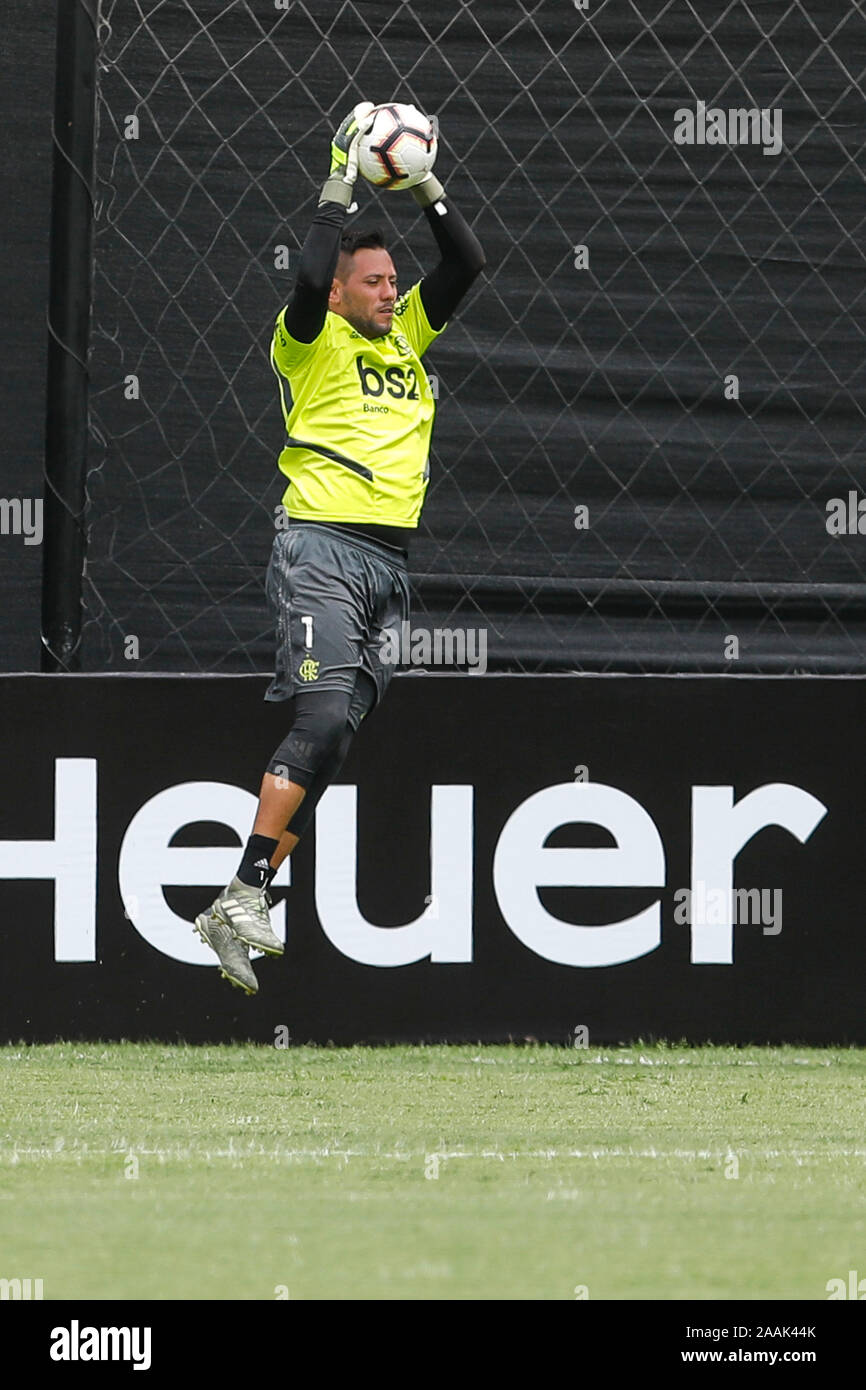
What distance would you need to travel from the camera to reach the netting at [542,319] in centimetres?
737

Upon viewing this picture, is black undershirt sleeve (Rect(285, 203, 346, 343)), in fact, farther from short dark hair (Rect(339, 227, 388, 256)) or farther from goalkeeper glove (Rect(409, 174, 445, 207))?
goalkeeper glove (Rect(409, 174, 445, 207))

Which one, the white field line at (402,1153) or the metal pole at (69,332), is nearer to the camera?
the white field line at (402,1153)

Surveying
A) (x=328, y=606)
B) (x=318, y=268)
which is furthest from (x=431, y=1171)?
(x=318, y=268)

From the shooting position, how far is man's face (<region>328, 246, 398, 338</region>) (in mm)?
6465

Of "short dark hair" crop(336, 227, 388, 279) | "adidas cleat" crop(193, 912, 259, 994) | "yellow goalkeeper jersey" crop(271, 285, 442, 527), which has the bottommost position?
"adidas cleat" crop(193, 912, 259, 994)

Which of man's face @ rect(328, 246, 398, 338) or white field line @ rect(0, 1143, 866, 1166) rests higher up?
man's face @ rect(328, 246, 398, 338)

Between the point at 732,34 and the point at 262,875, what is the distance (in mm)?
3424

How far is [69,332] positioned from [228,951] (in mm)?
2428

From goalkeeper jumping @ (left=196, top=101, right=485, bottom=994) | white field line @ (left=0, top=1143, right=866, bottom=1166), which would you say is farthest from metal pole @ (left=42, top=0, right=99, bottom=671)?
white field line @ (left=0, top=1143, right=866, bottom=1166)

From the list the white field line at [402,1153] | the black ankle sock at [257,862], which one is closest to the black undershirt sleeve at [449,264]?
the black ankle sock at [257,862]

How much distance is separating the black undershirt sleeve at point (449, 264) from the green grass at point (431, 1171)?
7.43 ft

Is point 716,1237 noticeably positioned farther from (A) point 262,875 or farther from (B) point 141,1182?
(A) point 262,875

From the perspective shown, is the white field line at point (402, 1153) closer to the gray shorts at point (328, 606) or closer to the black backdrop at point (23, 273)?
the gray shorts at point (328, 606)

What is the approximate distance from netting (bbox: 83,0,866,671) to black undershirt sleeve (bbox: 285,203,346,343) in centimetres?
117
